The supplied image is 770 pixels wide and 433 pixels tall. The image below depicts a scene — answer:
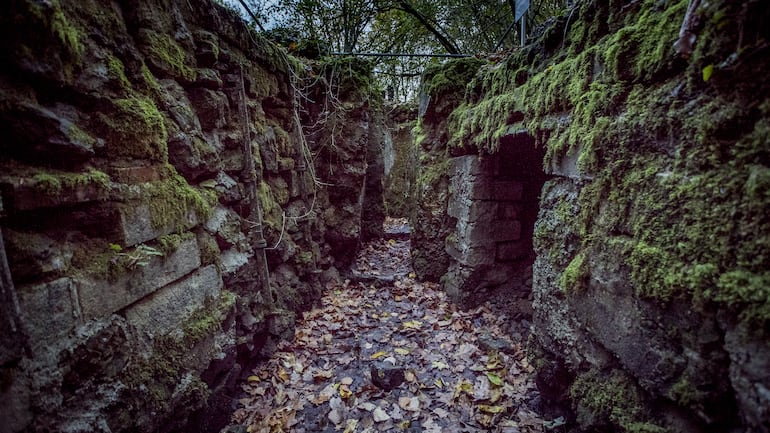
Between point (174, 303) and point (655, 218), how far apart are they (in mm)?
2748

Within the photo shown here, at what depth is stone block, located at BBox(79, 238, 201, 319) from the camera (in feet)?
5.14

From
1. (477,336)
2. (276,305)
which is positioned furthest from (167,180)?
(477,336)

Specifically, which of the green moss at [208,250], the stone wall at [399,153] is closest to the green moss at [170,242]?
the green moss at [208,250]

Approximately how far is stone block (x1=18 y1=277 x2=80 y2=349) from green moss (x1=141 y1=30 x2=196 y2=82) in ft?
4.75

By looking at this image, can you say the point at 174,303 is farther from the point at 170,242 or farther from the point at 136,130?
the point at 136,130

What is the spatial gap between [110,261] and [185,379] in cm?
92

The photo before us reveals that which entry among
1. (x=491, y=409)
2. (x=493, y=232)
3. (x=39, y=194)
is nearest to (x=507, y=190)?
(x=493, y=232)

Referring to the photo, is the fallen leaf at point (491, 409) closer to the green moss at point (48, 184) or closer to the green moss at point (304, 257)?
the green moss at point (304, 257)

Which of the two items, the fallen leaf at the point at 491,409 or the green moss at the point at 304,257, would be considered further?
the green moss at the point at 304,257

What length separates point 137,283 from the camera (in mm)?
1813

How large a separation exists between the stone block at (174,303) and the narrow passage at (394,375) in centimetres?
106

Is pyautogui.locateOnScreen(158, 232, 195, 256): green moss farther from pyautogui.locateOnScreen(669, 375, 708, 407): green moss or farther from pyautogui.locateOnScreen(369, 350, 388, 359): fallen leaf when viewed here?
pyautogui.locateOnScreen(669, 375, 708, 407): green moss

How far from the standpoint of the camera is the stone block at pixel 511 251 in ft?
13.6

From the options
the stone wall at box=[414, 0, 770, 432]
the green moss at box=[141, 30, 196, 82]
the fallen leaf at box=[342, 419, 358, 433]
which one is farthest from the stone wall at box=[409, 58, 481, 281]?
the green moss at box=[141, 30, 196, 82]
